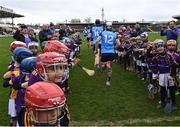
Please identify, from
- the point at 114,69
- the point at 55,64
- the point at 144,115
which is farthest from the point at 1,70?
the point at 55,64

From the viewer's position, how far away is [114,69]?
18844mm

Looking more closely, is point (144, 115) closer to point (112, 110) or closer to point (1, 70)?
point (112, 110)

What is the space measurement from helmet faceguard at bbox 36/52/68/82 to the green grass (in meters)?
5.13

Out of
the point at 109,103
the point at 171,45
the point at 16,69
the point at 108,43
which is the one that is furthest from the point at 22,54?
the point at 108,43

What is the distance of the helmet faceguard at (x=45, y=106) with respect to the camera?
3387 millimetres

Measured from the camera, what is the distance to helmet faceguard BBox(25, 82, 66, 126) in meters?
3.39

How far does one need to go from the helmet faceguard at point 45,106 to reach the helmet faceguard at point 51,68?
0.96m

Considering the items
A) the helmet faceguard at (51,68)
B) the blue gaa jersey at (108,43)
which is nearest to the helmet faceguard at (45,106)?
the helmet faceguard at (51,68)

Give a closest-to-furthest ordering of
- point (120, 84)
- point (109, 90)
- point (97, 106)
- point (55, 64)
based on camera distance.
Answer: point (55, 64) → point (97, 106) → point (109, 90) → point (120, 84)

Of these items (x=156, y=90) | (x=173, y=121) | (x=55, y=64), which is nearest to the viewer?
(x=55, y=64)

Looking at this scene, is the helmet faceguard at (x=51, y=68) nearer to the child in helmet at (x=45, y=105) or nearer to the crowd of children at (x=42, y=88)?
the crowd of children at (x=42, y=88)

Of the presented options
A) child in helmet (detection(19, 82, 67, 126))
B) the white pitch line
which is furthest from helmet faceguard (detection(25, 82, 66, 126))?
the white pitch line

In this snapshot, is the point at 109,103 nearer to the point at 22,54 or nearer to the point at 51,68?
the point at 22,54

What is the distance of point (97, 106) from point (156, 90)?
1.87 metres
